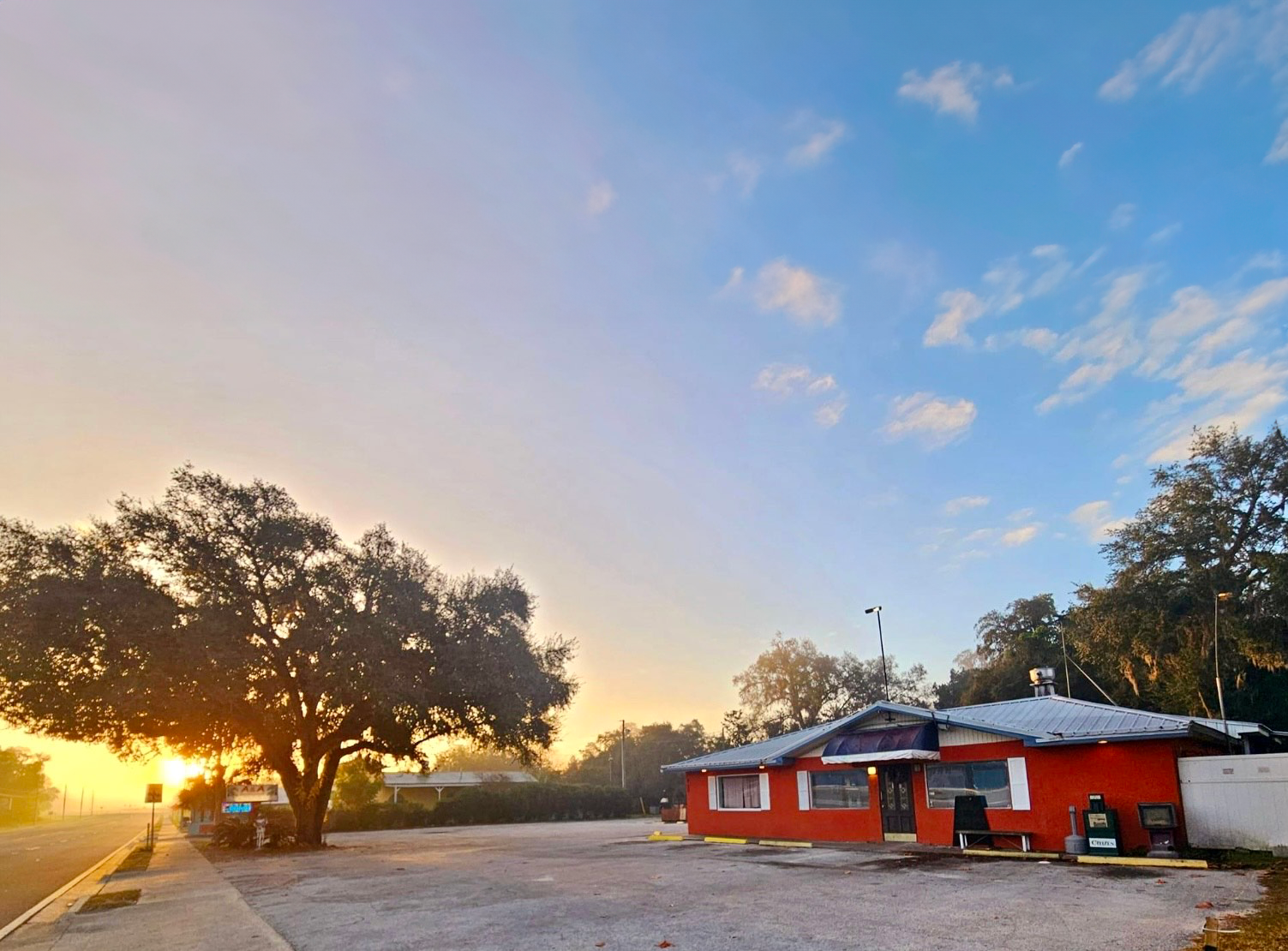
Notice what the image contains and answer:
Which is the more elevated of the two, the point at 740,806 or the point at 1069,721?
the point at 1069,721

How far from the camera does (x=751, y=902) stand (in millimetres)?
12156

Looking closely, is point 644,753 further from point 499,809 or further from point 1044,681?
point 1044,681

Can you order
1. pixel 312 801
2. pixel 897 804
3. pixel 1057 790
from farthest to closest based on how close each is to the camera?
pixel 312 801 → pixel 897 804 → pixel 1057 790

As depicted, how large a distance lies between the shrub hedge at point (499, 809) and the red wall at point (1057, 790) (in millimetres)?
30859

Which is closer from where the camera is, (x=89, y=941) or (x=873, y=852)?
(x=89, y=941)

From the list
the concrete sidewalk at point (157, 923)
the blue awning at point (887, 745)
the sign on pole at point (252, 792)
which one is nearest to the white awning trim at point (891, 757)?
the blue awning at point (887, 745)

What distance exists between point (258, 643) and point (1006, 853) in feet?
73.0

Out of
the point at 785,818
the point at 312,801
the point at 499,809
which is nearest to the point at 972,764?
the point at 785,818

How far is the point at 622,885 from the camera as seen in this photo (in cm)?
1465

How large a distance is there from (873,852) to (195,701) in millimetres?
19854

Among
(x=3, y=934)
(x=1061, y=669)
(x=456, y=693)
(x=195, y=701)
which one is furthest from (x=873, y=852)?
(x=1061, y=669)

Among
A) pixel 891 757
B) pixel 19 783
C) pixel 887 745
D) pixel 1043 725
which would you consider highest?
pixel 1043 725

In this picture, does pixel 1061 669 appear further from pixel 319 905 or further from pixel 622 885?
pixel 319 905

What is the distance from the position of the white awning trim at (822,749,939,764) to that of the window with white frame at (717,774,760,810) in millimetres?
4820
